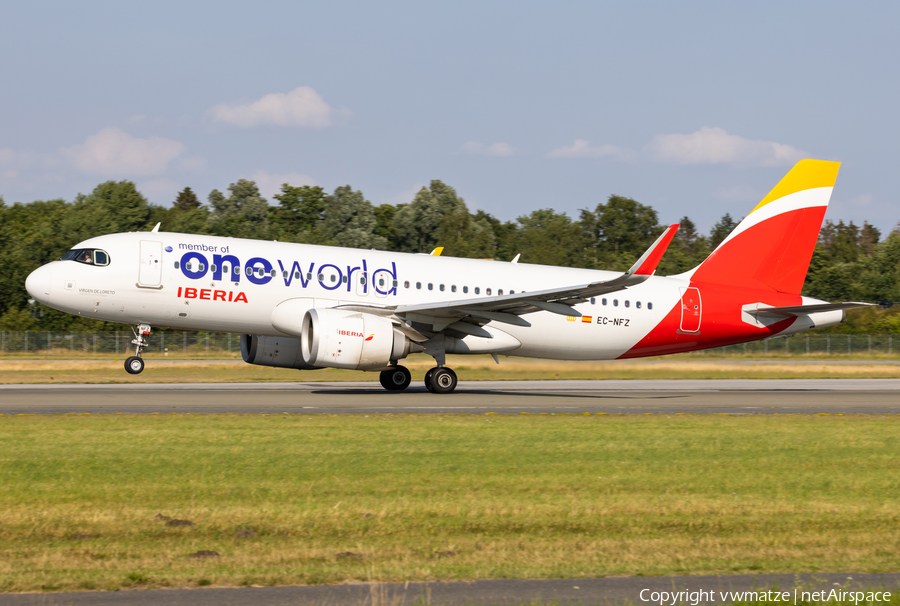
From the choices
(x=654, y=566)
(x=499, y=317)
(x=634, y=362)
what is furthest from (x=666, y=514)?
(x=634, y=362)

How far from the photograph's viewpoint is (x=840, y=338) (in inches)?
2357

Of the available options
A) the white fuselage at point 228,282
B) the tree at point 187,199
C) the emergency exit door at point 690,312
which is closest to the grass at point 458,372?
the white fuselage at point 228,282

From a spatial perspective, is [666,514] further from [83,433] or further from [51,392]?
[51,392]

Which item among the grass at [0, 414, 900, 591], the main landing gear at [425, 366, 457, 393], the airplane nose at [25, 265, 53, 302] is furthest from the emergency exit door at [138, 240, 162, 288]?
the grass at [0, 414, 900, 591]

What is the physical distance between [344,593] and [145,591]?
5.07 feet

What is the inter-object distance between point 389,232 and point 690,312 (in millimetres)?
85766

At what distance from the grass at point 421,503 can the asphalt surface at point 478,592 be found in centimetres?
23

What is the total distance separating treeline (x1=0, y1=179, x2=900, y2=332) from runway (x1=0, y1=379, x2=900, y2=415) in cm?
3310

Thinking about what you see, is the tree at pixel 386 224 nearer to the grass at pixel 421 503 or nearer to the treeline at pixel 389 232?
the treeline at pixel 389 232

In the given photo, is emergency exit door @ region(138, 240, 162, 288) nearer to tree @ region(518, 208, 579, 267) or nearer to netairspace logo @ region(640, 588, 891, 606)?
netairspace logo @ region(640, 588, 891, 606)

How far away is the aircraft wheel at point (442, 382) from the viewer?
26016 millimetres

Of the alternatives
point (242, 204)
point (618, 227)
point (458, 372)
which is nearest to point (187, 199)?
point (242, 204)

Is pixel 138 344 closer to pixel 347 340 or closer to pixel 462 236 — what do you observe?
pixel 347 340

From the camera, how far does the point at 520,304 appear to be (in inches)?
982
